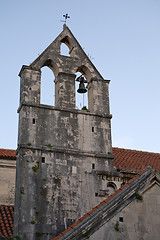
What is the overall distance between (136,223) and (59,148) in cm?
585

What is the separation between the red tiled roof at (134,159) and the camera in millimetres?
17656

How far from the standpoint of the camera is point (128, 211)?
10.1m

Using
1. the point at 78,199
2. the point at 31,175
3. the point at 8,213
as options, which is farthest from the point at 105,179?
the point at 8,213

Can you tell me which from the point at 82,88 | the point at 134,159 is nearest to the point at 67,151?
the point at 82,88

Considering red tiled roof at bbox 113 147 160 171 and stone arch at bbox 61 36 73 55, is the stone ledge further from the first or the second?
stone arch at bbox 61 36 73 55

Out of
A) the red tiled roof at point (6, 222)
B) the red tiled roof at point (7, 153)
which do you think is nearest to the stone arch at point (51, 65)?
the red tiled roof at point (6, 222)

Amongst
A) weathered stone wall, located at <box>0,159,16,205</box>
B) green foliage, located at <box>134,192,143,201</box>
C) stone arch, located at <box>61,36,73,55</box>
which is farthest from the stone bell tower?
weathered stone wall, located at <box>0,159,16,205</box>

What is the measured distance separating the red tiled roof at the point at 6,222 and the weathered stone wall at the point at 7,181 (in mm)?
3728

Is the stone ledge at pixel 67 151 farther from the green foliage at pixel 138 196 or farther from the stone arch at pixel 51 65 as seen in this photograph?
the green foliage at pixel 138 196

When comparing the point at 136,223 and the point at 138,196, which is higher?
the point at 138,196

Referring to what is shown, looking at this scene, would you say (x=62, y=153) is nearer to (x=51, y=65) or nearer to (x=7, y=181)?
(x=51, y=65)

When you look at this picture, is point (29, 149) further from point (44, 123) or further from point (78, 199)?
point (78, 199)

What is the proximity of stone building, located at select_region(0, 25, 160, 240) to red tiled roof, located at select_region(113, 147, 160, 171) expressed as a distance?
0.10m

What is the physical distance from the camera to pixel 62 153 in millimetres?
15352
